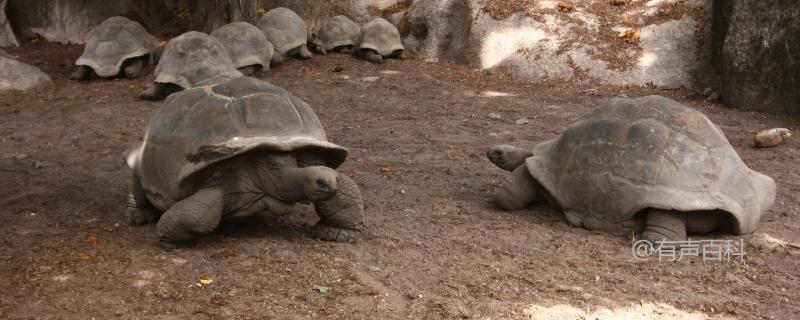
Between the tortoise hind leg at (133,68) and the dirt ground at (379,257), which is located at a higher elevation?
the dirt ground at (379,257)

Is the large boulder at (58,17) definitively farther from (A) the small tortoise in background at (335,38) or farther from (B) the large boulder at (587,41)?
(B) the large boulder at (587,41)

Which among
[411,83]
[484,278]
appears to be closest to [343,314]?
[484,278]

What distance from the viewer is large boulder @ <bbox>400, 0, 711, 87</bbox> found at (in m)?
9.09

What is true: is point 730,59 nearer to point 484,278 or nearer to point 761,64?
point 761,64

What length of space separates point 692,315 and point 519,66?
650cm

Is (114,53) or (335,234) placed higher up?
(335,234)

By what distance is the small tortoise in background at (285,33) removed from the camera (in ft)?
32.5

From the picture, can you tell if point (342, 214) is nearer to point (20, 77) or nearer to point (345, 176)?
point (345, 176)

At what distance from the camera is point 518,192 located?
476cm

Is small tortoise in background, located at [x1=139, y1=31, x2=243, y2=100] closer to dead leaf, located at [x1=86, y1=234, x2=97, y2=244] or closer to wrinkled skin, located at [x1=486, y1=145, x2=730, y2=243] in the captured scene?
wrinkled skin, located at [x1=486, y1=145, x2=730, y2=243]

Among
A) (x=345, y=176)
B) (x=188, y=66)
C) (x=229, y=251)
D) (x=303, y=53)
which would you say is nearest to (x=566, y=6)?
(x=303, y=53)

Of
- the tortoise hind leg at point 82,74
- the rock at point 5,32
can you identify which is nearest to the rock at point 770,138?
the tortoise hind leg at point 82,74

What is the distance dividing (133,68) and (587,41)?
5273 mm

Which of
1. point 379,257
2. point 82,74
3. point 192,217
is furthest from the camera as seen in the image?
point 82,74
